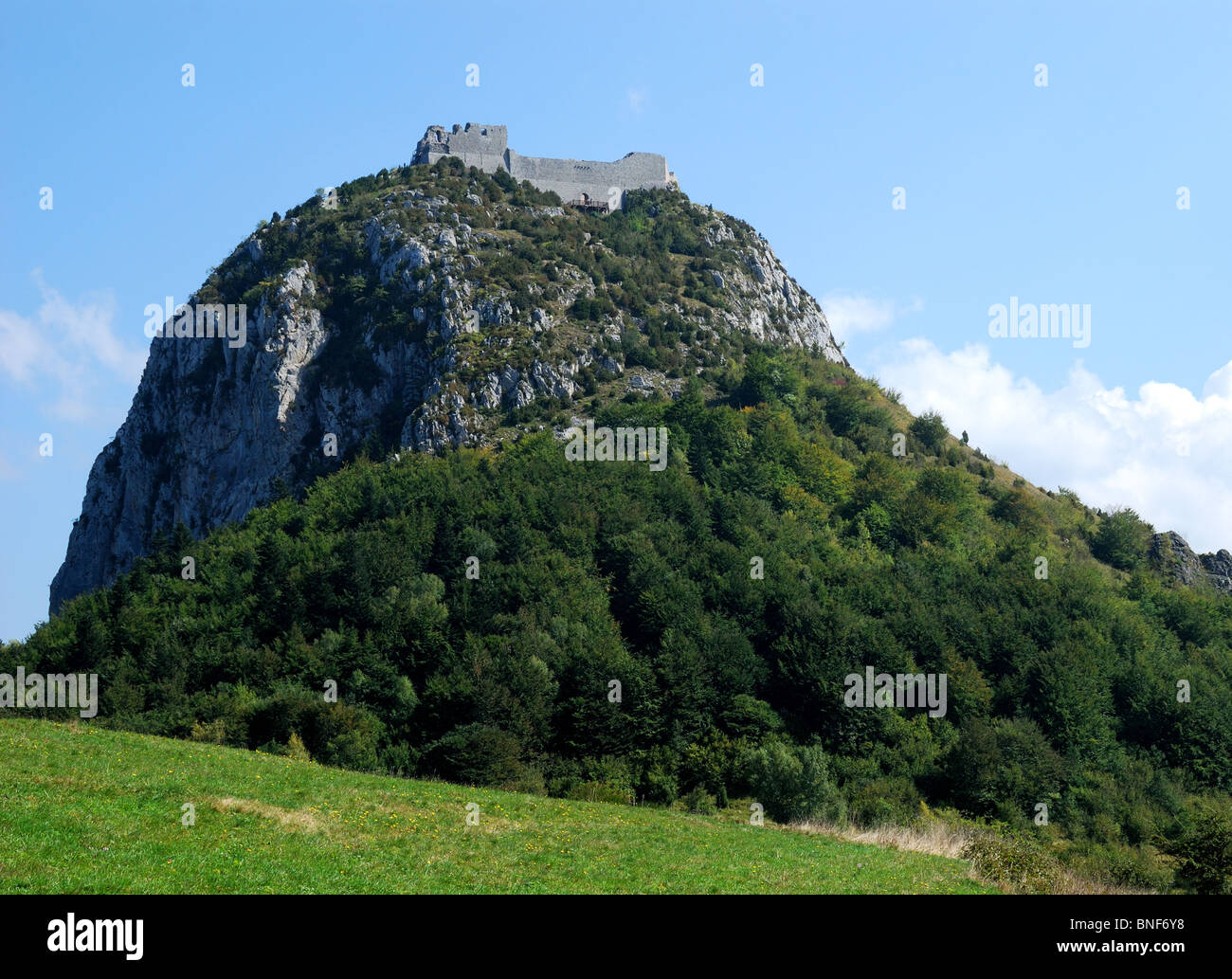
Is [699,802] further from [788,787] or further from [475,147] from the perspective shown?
[475,147]

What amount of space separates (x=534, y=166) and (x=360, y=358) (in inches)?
1807

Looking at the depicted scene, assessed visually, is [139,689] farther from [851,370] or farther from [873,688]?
[851,370]

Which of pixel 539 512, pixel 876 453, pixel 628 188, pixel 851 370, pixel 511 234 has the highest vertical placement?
pixel 628 188

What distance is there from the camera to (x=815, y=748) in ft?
198

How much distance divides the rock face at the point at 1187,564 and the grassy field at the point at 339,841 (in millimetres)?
95125

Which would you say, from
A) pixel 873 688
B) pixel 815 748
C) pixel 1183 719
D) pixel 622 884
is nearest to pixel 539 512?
pixel 873 688

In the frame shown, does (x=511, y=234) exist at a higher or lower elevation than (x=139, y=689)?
higher

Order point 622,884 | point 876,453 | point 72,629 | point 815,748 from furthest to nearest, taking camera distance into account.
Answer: point 876,453, point 72,629, point 815,748, point 622,884

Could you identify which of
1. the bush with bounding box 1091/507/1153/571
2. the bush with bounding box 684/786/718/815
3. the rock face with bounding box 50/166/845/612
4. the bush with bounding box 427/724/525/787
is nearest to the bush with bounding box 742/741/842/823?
the bush with bounding box 684/786/718/815

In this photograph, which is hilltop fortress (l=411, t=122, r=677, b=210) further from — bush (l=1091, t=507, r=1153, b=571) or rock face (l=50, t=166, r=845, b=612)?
bush (l=1091, t=507, r=1153, b=571)

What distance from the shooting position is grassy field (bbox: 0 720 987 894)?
1989cm

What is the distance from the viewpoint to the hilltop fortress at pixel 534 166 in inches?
5876

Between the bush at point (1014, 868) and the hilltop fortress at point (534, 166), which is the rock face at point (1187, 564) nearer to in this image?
the hilltop fortress at point (534, 166)
